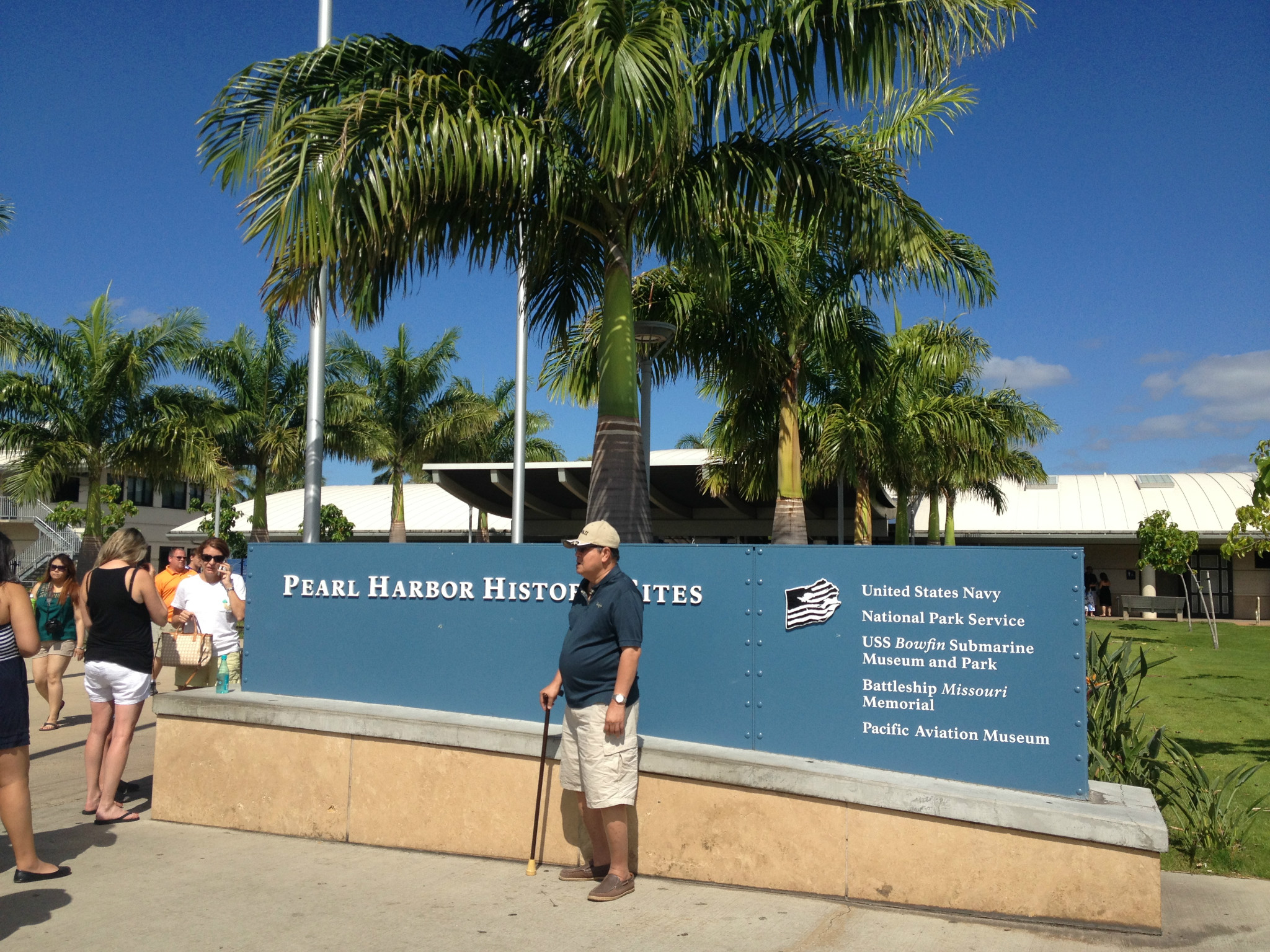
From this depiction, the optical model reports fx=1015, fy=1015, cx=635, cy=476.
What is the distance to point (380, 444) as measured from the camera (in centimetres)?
3169

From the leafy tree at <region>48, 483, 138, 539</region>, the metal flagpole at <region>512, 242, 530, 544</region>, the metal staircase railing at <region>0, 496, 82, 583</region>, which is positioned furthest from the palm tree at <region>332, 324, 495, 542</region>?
the metal flagpole at <region>512, 242, 530, 544</region>

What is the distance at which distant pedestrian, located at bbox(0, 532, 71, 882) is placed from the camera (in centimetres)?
466

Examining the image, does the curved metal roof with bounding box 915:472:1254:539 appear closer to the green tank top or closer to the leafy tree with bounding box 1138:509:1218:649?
the leafy tree with bounding box 1138:509:1218:649

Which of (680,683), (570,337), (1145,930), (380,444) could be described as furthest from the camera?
(380,444)

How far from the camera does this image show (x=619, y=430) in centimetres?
777

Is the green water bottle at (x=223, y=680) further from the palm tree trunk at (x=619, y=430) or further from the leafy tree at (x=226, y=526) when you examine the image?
the leafy tree at (x=226, y=526)

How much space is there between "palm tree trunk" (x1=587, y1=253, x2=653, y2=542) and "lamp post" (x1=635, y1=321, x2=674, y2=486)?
124 centimetres

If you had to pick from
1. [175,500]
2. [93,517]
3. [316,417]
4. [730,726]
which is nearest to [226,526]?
[93,517]

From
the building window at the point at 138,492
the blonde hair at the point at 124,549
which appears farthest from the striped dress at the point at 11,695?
the building window at the point at 138,492

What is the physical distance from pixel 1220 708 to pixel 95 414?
24.4 m

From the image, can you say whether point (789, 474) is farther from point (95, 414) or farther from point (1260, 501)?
point (95, 414)

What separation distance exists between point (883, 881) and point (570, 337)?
7.05m

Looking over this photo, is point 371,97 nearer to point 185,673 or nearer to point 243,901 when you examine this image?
point 185,673

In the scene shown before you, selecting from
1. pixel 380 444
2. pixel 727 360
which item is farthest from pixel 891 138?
pixel 380 444
